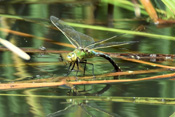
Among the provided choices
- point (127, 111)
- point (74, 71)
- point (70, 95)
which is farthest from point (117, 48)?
point (127, 111)

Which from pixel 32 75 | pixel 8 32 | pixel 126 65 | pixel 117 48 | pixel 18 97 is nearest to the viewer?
pixel 18 97

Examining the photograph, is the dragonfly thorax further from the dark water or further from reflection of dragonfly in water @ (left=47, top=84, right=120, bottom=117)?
reflection of dragonfly in water @ (left=47, top=84, right=120, bottom=117)

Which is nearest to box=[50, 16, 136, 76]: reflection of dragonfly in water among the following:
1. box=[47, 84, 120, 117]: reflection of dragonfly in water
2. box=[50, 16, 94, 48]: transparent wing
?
box=[50, 16, 94, 48]: transparent wing

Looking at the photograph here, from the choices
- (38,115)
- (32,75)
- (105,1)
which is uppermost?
(105,1)

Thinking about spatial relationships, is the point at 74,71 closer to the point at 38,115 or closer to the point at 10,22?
the point at 38,115

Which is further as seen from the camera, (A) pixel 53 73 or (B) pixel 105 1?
(B) pixel 105 1

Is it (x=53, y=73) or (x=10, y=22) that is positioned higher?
(x=10, y=22)

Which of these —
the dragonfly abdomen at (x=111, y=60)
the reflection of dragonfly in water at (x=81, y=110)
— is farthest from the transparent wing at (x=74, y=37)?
the reflection of dragonfly in water at (x=81, y=110)

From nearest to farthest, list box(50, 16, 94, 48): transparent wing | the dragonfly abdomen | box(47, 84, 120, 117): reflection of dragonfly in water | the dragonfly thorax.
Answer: box(47, 84, 120, 117): reflection of dragonfly in water, the dragonfly abdomen, the dragonfly thorax, box(50, 16, 94, 48): transparent wing
